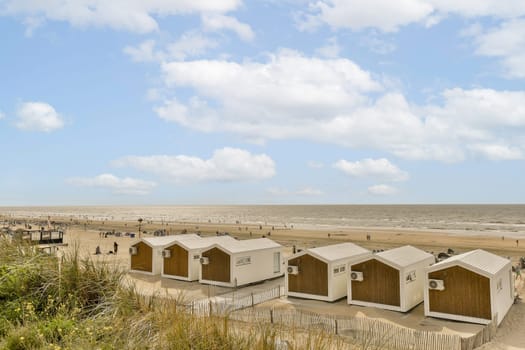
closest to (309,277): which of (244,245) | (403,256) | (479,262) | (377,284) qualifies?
(377,284)

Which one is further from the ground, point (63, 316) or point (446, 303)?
point (63, 316)

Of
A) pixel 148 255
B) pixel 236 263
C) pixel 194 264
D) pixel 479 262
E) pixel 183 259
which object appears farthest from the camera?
pixel 148 255

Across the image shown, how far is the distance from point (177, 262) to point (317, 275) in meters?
10.0

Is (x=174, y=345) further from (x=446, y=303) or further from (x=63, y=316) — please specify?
(x=446, y=303)

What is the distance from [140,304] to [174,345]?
2181 millimetres

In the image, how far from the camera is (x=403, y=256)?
68.5 ft

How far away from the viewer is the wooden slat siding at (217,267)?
24836mm

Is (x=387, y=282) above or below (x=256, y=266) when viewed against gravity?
above

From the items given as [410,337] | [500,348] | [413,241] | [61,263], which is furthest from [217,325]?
[413,241]

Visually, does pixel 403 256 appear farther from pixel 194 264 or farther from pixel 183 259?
pixel 183 259

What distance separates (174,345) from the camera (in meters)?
5.06

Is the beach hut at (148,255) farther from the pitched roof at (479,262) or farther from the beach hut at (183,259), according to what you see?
the pitched roof at (479,262)

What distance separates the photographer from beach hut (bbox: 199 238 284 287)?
2470 centimetres

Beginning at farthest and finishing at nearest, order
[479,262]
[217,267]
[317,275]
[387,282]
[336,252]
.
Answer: [217,267] → [336,252] → [317,275] → [387,282] → [479,262]
